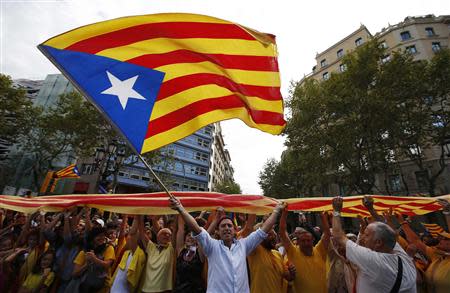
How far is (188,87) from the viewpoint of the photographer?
130 inches

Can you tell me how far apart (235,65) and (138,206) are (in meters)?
2.57

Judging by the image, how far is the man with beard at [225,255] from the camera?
7.75 ft

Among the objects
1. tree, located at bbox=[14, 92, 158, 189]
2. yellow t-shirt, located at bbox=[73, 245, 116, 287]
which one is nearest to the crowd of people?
yellow t-shirt, located at bbox=[73, 245, 116, 287]

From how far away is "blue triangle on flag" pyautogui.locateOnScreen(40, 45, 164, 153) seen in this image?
2.71 metres

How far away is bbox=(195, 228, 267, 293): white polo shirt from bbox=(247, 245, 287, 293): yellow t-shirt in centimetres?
90

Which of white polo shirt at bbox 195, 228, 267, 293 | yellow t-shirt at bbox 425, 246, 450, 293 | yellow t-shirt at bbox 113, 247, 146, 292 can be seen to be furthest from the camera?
yellow t-shirt at bbox 113, 247, 146, 292

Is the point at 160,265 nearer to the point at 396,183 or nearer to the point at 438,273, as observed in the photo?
the point at 438,273

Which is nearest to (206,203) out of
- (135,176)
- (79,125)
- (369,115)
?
(369,115)

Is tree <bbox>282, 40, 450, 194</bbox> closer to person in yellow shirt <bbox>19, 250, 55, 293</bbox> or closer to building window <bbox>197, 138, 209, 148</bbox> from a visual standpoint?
person in yellow shirt <bbox>19, 250, 55, 293</bbox>

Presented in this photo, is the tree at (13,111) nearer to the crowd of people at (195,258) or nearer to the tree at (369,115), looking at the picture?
the crowd of people at (195,258)

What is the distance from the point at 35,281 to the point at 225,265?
140 inches

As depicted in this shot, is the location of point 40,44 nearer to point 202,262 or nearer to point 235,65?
point 235,65

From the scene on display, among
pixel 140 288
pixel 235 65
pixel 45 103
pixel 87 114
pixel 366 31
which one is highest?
pixel 366 31

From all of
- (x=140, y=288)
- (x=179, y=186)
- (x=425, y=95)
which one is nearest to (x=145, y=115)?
(x=140, y=288)
